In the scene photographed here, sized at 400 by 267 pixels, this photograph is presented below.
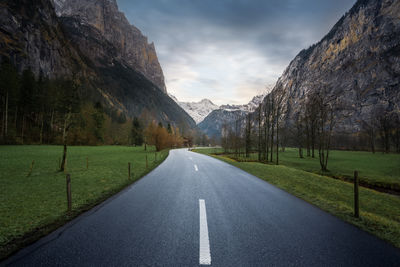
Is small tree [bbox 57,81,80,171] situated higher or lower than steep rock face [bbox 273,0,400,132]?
lower

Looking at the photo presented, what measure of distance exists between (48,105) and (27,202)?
55162mm

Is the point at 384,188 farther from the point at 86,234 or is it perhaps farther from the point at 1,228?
the point at 1,228

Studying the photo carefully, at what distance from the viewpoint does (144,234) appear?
3.41m

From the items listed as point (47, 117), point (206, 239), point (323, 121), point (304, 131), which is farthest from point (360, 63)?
point (47, 117)

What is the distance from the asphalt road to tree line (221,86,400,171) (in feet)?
53.3

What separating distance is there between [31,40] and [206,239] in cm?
13762

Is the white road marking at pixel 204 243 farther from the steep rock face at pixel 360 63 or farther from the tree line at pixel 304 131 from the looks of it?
the steep rock face at pixel 360 63

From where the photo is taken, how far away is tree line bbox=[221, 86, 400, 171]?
22.0m

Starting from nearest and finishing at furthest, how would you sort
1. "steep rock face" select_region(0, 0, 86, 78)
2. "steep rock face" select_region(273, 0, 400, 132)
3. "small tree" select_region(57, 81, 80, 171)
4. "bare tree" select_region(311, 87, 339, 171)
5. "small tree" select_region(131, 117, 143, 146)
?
"small tree" select_region(57, 81, 80, 171) → "bare tree" select_region(311, 87, 339, 171) → "small tree" select_region(131, 117, 143, 146) → "steep rock face" select_region(0, 0, 86, 78) → "steep rock face" select_region(273, 0, 400, 132)

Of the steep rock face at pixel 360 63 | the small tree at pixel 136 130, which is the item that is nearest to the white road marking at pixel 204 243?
the small tree at pixel 136 130

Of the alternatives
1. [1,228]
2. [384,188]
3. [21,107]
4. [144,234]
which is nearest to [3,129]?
[21,107]

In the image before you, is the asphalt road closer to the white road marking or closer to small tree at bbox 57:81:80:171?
the white road marking

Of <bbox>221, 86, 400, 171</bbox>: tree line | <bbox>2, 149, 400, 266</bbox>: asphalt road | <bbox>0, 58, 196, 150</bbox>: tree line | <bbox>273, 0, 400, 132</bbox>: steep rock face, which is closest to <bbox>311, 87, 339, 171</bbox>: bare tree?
<bbox>221, 86, 400, 171</bbox>: tree line

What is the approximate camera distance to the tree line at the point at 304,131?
22031 millimetres
